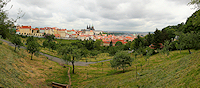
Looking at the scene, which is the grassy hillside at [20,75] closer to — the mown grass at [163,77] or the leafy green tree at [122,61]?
the mown grass at [163,77]

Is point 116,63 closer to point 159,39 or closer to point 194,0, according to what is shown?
point 194,0

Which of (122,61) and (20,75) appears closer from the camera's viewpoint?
(20,75)

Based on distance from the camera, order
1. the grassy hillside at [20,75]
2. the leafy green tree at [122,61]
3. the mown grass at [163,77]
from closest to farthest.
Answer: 1. the mown grass at [163,77]
2. the grassy hillside at [20,75]
3. the leafy green tree at [122,61]

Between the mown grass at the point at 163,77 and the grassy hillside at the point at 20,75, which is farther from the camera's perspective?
the grassy hillside at the point at 20,75

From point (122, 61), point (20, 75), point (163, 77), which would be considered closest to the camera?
point (163, 77)

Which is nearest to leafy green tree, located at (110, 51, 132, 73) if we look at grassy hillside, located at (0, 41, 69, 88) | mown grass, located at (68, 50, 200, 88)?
mown grass, located at (68, 50, 200, 88)

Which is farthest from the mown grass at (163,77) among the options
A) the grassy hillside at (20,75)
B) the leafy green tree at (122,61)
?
the grassy hillside at (20,75)

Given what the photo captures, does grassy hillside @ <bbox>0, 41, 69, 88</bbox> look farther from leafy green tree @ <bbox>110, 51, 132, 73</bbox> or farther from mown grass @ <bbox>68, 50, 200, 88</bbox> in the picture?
leafy green tree @ <bbox>110, 51, 132, 73</bbox>

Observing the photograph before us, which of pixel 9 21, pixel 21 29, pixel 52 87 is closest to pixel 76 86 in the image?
pixel 52 87

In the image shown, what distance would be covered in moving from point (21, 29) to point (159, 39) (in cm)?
11706

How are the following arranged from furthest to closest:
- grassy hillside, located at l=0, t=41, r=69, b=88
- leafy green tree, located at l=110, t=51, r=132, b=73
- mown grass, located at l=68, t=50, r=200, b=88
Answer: leafy green tree, located at l=110, t=51, r=132, b=73, grassy hillside, located at l=0, t=41, r=69, b=88, mown grass, located at l=68, t=50, r=200, b=88

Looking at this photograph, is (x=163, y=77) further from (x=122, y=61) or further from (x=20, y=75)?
(x=20, y=75)

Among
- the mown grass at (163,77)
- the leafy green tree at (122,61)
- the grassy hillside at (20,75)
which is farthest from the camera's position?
the leafy green tree at (122,61)

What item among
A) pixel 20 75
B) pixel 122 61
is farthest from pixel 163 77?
pixel 20 75
